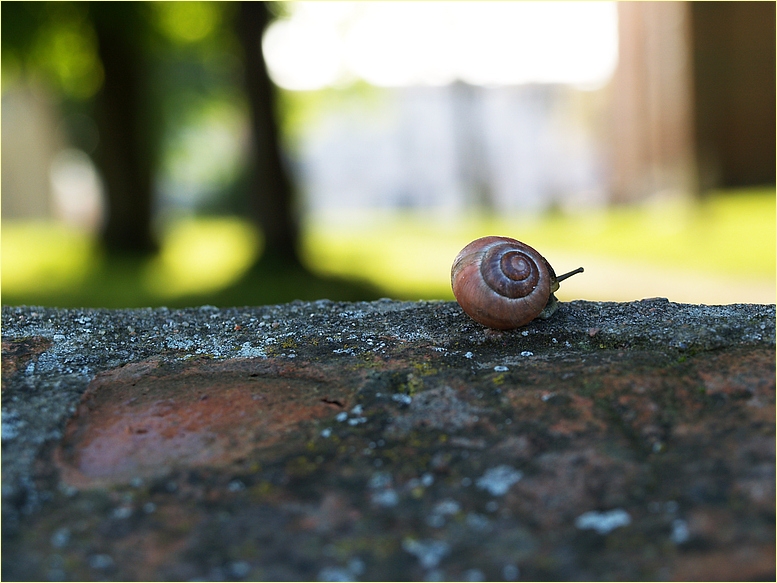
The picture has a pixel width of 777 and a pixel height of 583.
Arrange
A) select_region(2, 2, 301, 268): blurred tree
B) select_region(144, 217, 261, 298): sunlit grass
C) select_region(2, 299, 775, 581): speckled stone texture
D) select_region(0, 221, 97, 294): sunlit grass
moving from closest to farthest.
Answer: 1. select_region(2, 299, 775, 581): speckled stone texture
2. select_region(144, 217, 261, 298): sunlit grass
3. select_region(2, 2, 301, 268): blurred tree
4. select_region(0, 221, 97, 294): sunlit grass

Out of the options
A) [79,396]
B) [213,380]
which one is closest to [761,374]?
[213,380]

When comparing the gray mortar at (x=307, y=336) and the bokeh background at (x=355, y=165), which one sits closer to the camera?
the gray mortar at (x=307, y=336)

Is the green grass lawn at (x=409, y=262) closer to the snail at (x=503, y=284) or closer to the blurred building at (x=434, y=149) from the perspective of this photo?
the snail at (x=503, y=284)

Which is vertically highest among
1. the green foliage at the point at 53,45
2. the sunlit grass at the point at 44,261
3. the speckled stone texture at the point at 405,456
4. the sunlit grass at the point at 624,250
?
the green foliage at the point at 53,45

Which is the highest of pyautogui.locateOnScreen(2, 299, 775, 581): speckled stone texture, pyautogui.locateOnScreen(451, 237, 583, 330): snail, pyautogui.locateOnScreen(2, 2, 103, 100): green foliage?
pyautogui.locateOnScreen(2, 2, 103, 100): green foliage

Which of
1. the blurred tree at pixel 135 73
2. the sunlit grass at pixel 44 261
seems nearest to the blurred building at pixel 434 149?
the blurred tree at pixel 135 73

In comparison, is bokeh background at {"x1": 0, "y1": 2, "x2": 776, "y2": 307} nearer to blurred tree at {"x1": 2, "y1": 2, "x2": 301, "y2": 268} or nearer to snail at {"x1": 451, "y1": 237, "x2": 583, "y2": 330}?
blurred tree at {"x1": 2, "y1": 2, "x2": 301, "y2": 268}

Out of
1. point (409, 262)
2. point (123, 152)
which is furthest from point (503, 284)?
point (123, 152)

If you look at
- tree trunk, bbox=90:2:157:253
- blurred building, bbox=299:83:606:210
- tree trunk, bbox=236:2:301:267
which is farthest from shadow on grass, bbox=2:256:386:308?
blurred building, bbox=299:83:606:210
